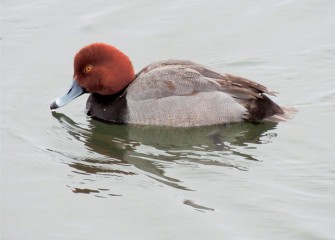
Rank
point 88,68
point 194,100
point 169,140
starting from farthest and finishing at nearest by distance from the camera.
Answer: point 88,68, point 194,100, point 169,140

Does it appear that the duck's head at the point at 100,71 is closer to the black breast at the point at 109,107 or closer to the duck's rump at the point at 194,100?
the black breast at the point at 109,107

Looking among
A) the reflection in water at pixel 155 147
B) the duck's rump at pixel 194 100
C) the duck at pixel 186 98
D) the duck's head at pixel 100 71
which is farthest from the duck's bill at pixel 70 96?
the duck's rump at pixel 194 100

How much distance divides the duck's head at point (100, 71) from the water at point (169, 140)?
1.28 ft

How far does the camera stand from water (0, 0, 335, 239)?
24.2 ft

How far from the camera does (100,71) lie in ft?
32.2

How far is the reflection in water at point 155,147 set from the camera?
8.55 meters

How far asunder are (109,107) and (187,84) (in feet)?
3.16

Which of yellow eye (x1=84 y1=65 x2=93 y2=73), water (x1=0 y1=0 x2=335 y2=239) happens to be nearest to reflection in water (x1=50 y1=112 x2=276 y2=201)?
water (x1=0 y1=0 x2=335 y2=239)

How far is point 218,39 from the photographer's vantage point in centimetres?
1176

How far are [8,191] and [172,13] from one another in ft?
16.8

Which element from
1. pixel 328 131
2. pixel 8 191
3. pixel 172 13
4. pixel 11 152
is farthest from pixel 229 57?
pixel 8 191

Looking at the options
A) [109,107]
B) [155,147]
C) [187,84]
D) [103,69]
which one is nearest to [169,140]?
[155,147]

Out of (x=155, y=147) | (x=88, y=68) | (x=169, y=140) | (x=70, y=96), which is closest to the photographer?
(x=155, y=147)

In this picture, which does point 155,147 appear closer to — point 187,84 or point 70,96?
point 187,84
